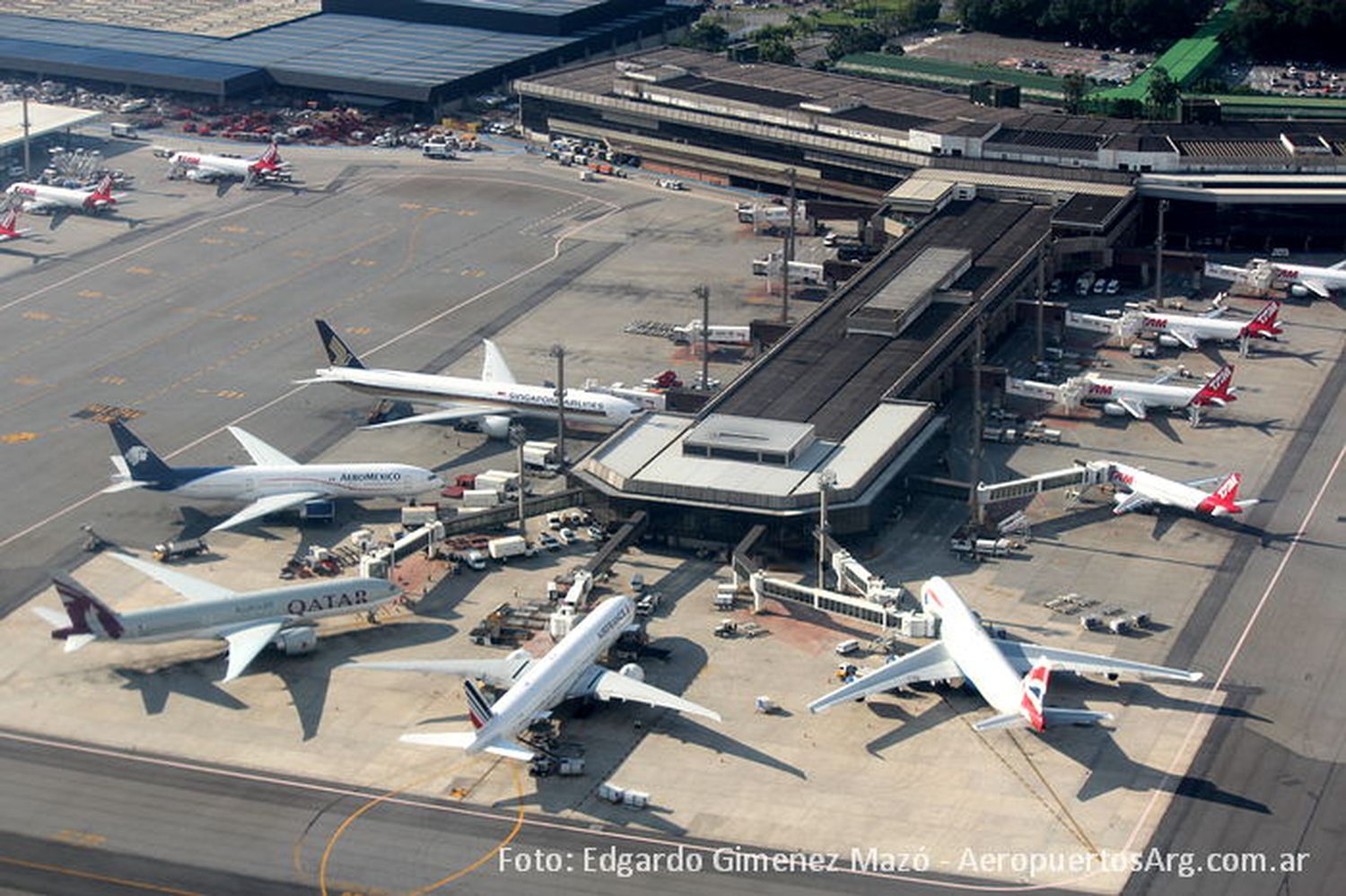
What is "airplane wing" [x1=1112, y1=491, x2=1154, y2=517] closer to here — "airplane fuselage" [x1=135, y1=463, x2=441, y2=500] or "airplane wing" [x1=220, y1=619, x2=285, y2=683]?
"airplane fuselage" [x1=135, y1=463, x2=441, y2=500]

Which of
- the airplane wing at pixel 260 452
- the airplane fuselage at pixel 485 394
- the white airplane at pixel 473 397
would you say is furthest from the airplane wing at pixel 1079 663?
the airplane wing at pixel 260 452

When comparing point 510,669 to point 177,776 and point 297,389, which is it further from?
point 297,389

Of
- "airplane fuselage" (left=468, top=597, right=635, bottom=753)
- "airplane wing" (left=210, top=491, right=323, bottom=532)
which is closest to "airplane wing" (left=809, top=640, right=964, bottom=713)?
"airplane fuselage" (left=468, top=597, right=635, bottom=753)

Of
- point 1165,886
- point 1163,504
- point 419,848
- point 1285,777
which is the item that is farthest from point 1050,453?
point 419,848

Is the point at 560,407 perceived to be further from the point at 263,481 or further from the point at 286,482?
the point at 263,481

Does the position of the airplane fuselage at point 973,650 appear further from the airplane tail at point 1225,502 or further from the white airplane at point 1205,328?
the white airplane at point 1205,328

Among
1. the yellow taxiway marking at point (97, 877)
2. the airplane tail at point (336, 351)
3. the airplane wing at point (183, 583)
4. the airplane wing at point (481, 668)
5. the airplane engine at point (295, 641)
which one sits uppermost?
the airplane tail at point (336, 351)
